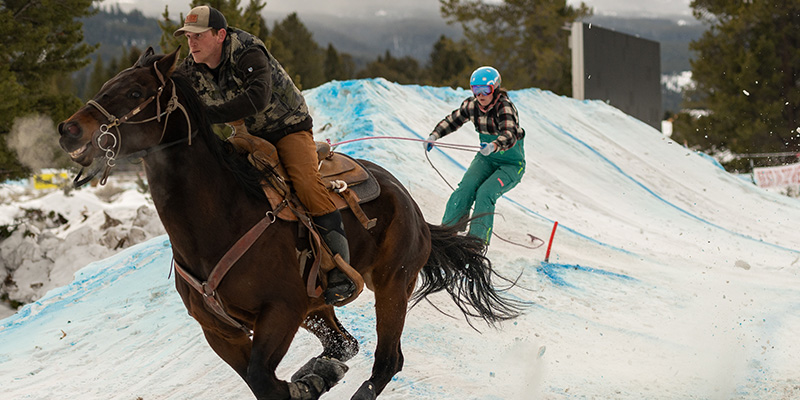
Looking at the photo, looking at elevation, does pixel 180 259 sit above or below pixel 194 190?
below

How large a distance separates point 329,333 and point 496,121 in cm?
314

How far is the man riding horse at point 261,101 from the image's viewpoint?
3.15m

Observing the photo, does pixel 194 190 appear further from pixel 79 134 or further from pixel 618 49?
pixel 618 49

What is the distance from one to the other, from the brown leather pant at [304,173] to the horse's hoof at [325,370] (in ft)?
2.89

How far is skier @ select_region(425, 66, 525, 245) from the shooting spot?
6141 millimetres

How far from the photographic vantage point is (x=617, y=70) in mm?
19000

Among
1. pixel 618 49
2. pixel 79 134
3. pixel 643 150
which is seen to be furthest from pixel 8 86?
pixel 618 49

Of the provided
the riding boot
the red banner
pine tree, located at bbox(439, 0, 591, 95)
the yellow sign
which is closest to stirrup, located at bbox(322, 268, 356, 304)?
the riding boot

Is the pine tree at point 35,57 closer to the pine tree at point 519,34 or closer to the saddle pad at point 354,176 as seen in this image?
the saddle pad at point 354,176

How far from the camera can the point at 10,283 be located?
10906 millimetres

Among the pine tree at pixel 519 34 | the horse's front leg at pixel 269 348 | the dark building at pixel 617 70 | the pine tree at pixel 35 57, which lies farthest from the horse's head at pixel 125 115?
the pine tree at pixel 519 34

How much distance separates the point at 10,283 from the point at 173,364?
7.30m

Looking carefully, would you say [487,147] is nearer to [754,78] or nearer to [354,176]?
[354,176]

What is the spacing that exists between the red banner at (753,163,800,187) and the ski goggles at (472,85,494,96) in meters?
12.6
